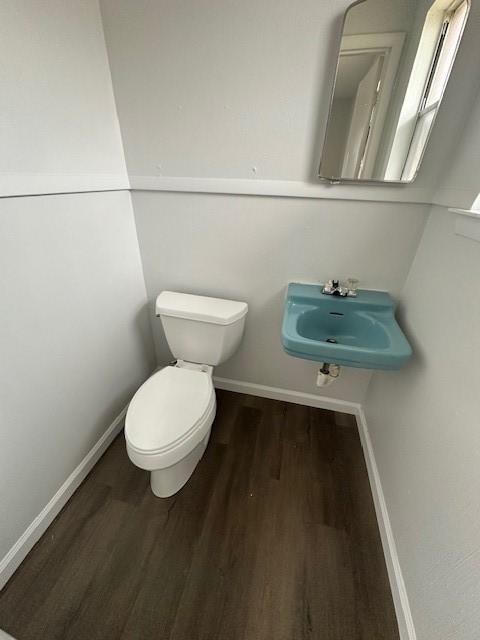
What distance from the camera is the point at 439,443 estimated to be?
793 millimetres

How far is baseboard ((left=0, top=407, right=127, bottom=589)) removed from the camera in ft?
3.05

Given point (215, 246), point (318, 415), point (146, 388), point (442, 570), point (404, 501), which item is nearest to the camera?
point (442, 570)

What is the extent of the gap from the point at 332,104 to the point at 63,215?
3.51 ft

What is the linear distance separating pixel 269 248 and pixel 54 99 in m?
0.94

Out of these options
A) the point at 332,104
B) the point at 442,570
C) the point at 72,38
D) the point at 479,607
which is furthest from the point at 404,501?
the point at 72,38

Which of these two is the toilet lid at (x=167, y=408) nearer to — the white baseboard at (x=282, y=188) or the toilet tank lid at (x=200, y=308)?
the toilet tank lid at (x=200, y=308)

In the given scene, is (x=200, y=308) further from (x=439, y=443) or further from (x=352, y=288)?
(x=439, y=443)

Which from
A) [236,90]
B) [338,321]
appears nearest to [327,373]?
[338,321]

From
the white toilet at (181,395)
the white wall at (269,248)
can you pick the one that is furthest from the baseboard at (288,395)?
the white toilet at (181,395)

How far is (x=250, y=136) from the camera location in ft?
3.52

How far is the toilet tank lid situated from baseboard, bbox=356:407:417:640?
973mm

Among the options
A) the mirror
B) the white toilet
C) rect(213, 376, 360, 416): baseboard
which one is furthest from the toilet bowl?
the mirror

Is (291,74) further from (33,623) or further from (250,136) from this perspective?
(33,623)

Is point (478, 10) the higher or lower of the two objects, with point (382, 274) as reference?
higher
